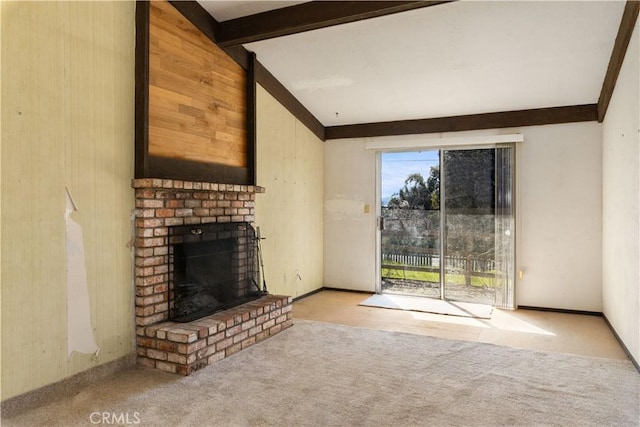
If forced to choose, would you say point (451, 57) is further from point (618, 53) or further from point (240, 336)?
point (240, 336)

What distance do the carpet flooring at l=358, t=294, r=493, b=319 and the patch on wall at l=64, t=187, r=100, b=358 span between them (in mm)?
3183

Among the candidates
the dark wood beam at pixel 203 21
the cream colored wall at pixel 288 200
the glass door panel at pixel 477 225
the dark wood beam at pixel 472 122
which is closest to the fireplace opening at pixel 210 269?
the cream colored wall at pixel 288 200

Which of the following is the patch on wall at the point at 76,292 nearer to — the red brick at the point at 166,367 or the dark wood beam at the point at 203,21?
the red brick at the point at 166,367

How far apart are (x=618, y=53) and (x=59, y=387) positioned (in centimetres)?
475

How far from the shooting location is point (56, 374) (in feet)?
8.05

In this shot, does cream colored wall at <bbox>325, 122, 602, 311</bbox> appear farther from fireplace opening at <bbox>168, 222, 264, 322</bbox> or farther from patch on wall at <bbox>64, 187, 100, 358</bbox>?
patch on wall at <bbox>64, 187, 100, 358</bbox>

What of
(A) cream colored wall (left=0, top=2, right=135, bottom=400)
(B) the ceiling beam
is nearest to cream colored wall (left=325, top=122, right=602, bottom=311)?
(B) the ceiling beam

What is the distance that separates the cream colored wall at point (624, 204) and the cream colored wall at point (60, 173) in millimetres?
3654

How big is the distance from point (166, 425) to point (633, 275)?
11.0 feet

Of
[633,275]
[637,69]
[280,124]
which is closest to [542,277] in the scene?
[633,275]

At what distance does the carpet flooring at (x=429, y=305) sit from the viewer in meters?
4.65

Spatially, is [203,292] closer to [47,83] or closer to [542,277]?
[47,83]

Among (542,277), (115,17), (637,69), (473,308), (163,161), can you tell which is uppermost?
(115,17)

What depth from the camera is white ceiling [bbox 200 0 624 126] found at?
10.5 feet
